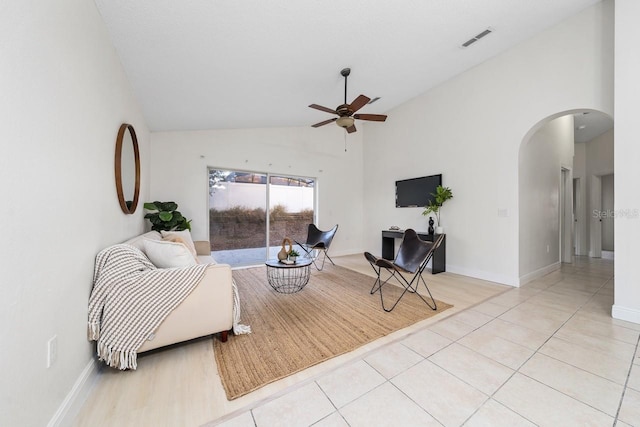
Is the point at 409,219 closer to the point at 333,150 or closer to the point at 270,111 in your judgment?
the point at 333,150

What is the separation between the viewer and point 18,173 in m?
0.97

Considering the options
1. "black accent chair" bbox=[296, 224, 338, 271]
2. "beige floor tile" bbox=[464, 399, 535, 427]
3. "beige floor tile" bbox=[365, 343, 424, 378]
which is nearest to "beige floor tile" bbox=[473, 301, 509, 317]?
"beige floor tile" bbox=[365, 343, 424, 378]

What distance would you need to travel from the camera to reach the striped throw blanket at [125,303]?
162 centimetres

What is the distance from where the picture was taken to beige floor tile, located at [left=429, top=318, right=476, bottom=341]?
2102 millimetres

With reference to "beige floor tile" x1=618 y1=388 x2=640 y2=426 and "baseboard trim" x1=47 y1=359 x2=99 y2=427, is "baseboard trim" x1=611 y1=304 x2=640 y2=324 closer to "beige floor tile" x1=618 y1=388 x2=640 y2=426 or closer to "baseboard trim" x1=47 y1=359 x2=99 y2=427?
"beige floor tile" x1=618 y1=388 x2=640 y2=426

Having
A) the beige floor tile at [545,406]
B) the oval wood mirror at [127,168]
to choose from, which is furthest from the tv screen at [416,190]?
the oval wood mirror at [127,168]

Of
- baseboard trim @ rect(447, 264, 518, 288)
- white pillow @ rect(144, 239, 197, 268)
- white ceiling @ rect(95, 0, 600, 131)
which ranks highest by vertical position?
white ceiling @ rect(95, 0, 600, 131)

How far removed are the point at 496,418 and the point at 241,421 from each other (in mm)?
1340

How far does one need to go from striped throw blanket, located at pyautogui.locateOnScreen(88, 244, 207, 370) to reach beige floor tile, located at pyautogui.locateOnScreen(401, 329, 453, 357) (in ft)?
5.90

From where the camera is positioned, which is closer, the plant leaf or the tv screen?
the plant leaf

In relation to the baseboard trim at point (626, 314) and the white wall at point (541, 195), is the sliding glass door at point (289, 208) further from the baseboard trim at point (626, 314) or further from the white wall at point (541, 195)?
the baseboard trim at point (626, 314)

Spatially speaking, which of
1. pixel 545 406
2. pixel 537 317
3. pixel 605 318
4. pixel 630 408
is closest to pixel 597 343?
pixel 537 317

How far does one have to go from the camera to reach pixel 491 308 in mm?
2670

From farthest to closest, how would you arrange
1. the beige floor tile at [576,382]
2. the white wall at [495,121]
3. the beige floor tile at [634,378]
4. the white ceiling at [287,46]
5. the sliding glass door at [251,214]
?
the sliding glass door at [251,214] < the white wall at [495,121] < the white ceiling at [287,46] < the beige floor tile at [634,378] < the beige floor tile at [576,382]
